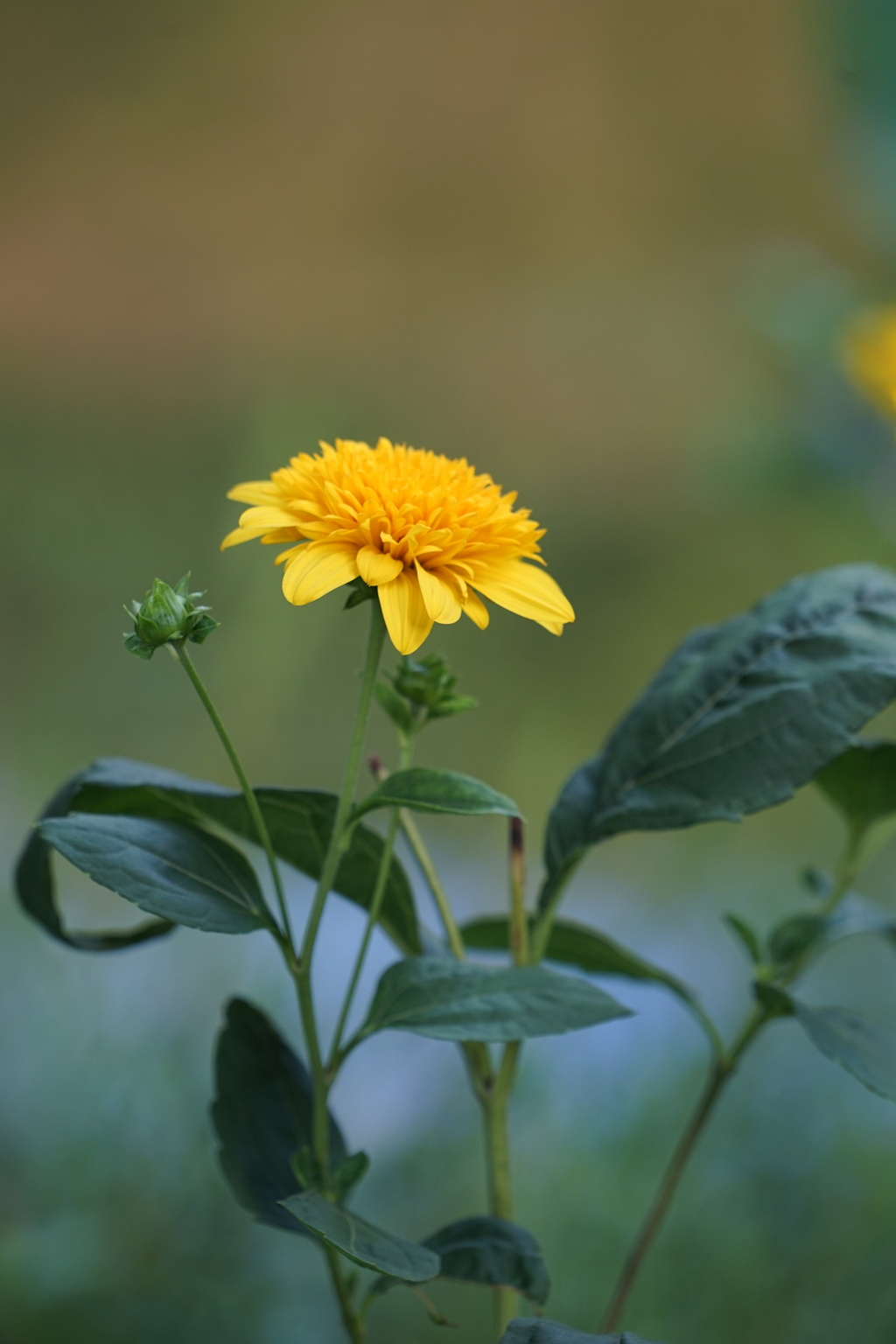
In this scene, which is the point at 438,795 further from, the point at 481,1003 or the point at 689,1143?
the point at 689,1143

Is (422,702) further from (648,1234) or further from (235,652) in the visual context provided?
(235,652)

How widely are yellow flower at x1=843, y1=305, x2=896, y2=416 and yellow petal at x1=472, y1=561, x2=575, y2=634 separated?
394mm

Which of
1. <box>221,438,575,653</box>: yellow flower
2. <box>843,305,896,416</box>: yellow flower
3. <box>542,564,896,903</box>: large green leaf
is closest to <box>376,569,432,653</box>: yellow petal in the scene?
<box>221,438,575,653</box>: yellow flower

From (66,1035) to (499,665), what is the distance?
46 cm

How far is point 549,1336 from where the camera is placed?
22 cm

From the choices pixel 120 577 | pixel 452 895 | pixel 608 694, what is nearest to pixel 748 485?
pixel 608 694

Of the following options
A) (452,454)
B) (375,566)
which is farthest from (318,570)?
(452,454)

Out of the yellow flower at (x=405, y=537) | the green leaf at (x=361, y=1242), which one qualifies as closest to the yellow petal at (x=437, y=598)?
the yellow flower at (x=405, y=537)

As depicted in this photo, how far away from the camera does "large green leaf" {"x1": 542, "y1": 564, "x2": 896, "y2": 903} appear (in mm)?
283

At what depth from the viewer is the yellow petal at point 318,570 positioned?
217mm

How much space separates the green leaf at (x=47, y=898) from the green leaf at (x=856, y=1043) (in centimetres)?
17

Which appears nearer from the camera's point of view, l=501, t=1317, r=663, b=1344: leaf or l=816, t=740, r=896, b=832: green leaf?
l=501, t=1317, r=663, b=1344: leaf

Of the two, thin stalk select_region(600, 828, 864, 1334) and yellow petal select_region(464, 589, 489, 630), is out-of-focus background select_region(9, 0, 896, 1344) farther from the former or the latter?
yellow petal select_region(464, 589, 489, 630)

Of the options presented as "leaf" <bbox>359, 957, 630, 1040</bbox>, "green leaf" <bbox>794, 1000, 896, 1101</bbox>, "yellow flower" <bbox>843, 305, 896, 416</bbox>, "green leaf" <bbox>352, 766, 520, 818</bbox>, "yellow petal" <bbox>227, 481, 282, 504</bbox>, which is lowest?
"green leaf" <bbox>794, 1000, 896, 1101</bbox>
